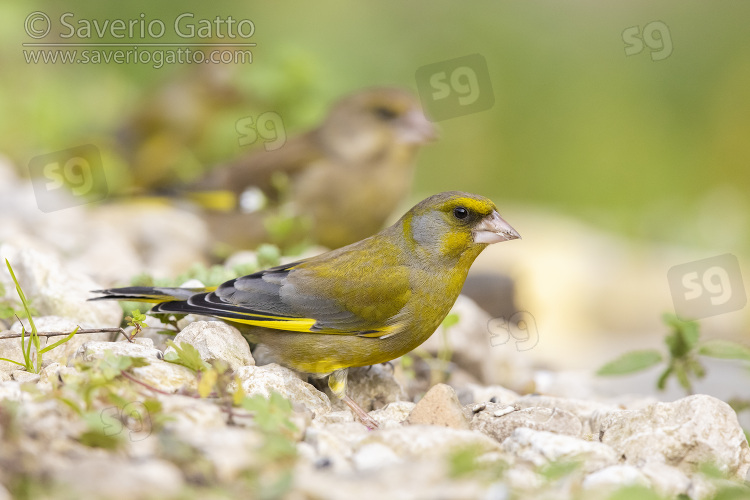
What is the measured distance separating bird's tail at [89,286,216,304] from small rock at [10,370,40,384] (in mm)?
397

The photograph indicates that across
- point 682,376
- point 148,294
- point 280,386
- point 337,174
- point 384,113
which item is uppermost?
point 384,113

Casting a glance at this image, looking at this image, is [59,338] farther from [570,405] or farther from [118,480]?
[570,405]

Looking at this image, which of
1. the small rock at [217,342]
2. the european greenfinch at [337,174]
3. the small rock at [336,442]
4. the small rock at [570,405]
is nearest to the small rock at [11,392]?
the small rock at [217,342]

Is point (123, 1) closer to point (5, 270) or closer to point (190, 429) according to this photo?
point (5, 270)

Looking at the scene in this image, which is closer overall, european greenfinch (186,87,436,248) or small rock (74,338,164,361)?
small rock (74,338,164,361)

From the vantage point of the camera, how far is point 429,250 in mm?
3592

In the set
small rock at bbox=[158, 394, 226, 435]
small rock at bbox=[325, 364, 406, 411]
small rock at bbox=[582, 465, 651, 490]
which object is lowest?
small rock at bbox=[582, 465, 651, 490]

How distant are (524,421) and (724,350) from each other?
3.91 ft

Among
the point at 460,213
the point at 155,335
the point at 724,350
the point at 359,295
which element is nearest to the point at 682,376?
the point at 724,350

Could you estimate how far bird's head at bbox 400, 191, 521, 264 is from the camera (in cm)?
357

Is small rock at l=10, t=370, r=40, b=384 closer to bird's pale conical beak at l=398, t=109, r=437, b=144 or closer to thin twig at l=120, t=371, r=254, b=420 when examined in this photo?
thin twig at l=120, t=371, r=254, b=420

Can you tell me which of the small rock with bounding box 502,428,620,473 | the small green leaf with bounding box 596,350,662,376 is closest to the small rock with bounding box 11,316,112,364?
the small rock with bounding box 502,428,620,473

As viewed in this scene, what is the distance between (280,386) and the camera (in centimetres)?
309

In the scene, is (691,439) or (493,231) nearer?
(691,439)
